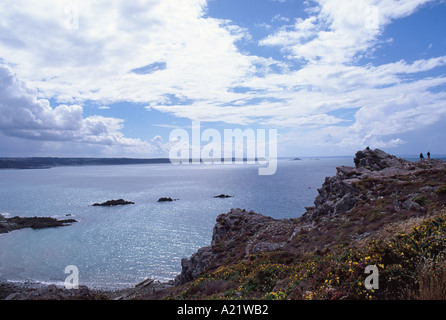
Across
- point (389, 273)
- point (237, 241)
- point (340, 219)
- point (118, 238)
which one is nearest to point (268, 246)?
point (237, 241)

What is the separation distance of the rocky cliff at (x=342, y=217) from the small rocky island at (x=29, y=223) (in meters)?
64.4

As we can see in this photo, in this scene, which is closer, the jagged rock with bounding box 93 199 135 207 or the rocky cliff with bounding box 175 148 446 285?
the rocky cliff with bounding box 175 148 446 285

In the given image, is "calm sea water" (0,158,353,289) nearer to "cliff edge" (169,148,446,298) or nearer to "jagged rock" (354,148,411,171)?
"cliff edge" (169,148,446,298)

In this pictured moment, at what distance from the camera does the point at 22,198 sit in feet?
407

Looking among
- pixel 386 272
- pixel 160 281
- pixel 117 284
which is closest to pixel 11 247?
pixel 117 284

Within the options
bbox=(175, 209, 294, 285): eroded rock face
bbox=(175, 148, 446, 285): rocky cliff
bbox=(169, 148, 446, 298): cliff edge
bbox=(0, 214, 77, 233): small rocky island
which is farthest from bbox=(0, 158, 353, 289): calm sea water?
bbox=(169, 148, 446, 298): cliff edge

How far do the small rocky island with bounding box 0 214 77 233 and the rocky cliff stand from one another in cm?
6442

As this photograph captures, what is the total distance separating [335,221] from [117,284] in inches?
1502

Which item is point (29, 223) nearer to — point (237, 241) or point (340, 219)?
point (237, 241)

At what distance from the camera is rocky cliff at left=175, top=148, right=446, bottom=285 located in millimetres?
21281

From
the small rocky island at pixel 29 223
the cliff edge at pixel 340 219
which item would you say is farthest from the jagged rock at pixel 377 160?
the small rocky island at pixel 29 223

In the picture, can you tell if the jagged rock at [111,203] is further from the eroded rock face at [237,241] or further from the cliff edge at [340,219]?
the eroded rock face at [237,241]
